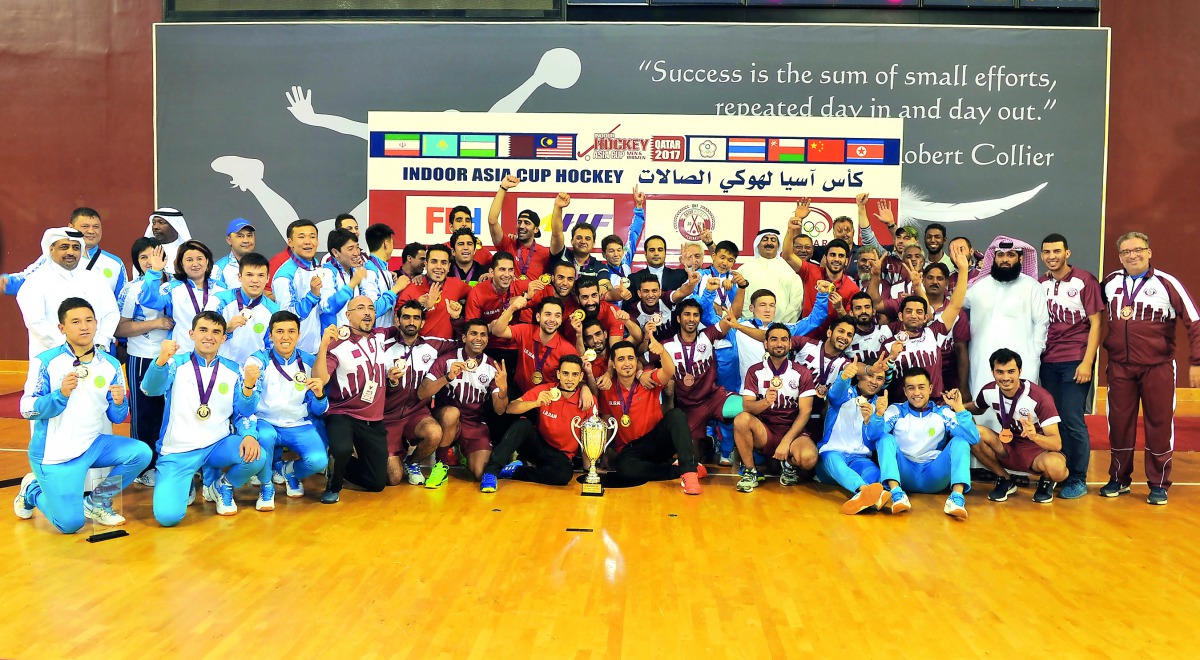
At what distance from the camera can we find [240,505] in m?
5.48

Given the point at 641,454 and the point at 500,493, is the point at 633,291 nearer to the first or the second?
the point at 641,454

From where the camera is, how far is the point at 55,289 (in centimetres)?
548

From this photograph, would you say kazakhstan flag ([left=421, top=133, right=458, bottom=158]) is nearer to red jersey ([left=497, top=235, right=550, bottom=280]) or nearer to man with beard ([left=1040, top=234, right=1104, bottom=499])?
red jersey ([left=497, top=235, right=550, bottom=280])

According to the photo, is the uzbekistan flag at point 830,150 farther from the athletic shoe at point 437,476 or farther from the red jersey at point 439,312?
the athletic shoe at point 437,476

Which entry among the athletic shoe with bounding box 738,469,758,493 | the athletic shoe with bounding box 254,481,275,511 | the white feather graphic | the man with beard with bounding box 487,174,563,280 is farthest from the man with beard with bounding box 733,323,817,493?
the white feather graphic

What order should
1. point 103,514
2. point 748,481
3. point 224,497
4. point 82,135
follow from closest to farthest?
point 103,514, point 224,497, point 748,481, point 82,135

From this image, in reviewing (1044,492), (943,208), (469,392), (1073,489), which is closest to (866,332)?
(1044,492)

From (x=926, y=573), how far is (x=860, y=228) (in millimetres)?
4542

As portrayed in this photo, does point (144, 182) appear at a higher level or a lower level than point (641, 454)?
higher

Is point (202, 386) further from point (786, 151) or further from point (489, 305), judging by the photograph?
point (786, 151)

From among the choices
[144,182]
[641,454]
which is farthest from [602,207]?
[144,182]

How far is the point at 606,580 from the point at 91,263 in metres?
3.81

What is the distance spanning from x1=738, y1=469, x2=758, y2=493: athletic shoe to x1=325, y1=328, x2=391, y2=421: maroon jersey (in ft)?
7.83

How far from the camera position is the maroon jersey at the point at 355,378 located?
5941 millimetres
